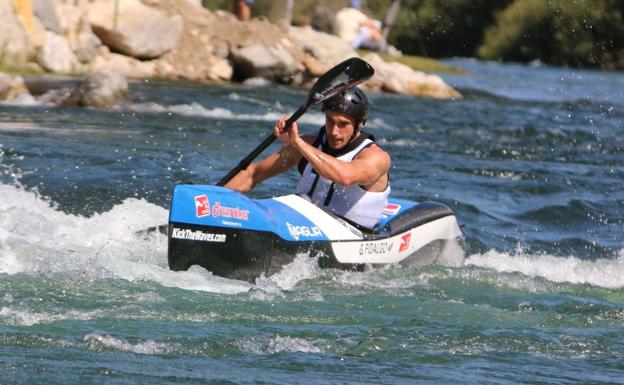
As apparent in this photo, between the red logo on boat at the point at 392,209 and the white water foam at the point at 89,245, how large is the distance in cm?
156

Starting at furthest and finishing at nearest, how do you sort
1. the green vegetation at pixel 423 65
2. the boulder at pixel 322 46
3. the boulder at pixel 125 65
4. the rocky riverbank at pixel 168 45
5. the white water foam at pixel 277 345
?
the green vegetation at pixel 423 65 → the boulder at pixel 322 46 → the boulder at pixel 125 65 → the rocky riverbank at pixel 168 45 → the white water foam at pixel 277 345

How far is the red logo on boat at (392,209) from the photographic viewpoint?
890 centimetres

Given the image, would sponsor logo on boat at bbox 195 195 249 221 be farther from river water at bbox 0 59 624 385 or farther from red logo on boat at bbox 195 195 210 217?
river water at bbox 0 59 624 385

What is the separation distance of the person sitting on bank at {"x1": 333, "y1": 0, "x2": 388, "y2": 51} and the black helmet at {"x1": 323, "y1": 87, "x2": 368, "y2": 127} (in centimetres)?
2109

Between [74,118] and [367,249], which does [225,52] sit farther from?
[367,249]

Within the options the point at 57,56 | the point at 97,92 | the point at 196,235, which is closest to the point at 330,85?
the point at 196,235

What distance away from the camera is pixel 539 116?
21.0 meters

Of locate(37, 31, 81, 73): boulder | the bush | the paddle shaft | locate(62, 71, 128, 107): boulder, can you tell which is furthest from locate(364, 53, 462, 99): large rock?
the bush

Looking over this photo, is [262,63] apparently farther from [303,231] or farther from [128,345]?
[128,345]

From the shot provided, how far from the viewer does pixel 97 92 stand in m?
16.2

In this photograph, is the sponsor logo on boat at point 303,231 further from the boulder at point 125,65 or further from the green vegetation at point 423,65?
the green vegetation at point 423,65

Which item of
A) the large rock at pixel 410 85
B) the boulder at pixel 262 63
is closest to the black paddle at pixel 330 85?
the boulder at pixel 262 63

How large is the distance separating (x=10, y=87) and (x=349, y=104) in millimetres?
8749

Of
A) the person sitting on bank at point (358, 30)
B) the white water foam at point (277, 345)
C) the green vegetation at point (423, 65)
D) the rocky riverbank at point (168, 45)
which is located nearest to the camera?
the white water foam at point (277, 345)
